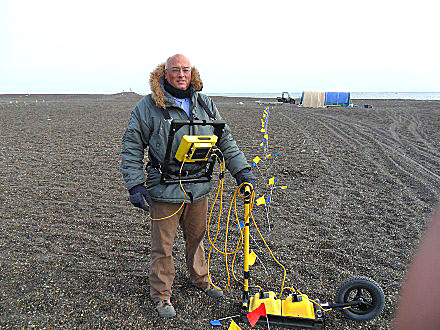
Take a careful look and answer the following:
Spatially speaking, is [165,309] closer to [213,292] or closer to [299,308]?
[213,292]

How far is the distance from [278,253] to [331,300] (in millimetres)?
1118

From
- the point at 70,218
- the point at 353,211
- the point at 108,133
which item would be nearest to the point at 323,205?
the point at 353,211

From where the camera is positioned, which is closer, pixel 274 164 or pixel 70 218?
pixel 70 218

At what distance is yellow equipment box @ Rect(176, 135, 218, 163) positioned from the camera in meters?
3.04

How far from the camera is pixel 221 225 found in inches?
232

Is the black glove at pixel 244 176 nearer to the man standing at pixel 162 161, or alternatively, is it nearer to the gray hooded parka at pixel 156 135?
the man standing at pixel 162 161

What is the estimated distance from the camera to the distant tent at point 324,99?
3534 cm

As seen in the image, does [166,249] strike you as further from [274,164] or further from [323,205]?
[274,164]

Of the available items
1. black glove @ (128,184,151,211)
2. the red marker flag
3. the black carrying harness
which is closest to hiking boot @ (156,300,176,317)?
the red marker flag

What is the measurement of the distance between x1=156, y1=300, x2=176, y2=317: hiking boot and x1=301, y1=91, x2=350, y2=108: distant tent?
33.7 m
